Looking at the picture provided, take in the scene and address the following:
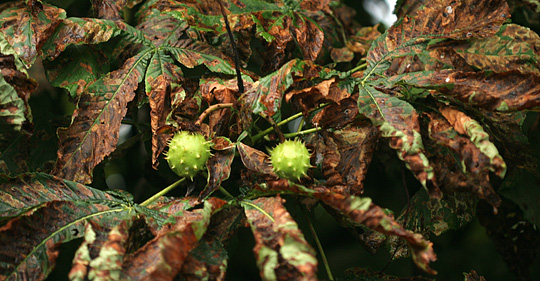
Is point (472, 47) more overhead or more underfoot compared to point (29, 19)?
more underfoot

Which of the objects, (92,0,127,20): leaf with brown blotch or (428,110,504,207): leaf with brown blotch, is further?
(92,0,127,20): leaf with brown blotch

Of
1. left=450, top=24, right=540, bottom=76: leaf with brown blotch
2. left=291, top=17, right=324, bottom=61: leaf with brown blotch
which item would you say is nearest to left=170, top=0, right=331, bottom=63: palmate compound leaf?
left=291, top=17, right=324, bottom=61: leaf with brown blotch

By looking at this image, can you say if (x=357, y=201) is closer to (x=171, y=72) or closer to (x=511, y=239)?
(x=171, y=72)

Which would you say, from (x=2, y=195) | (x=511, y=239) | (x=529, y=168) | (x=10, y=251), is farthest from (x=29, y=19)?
(x=511, y=239)

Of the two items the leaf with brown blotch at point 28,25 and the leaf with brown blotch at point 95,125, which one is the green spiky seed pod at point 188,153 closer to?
the leaf with brown blotch at point 95,125

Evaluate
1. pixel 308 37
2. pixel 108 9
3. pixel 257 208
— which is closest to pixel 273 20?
pixel 308 37

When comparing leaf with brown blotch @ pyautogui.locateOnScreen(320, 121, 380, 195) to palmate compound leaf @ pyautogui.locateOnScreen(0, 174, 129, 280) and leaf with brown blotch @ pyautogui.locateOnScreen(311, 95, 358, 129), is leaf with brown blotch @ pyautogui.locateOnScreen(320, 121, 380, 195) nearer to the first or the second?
leaf with brown blotch @ pyautogui.locateOnScreen(311, 95, 358, 129)
